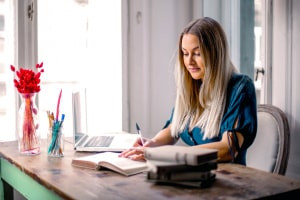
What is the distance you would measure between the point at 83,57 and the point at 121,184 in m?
1.56

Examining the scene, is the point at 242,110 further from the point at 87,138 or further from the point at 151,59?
the point at 151,59

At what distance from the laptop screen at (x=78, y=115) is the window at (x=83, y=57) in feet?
1.94

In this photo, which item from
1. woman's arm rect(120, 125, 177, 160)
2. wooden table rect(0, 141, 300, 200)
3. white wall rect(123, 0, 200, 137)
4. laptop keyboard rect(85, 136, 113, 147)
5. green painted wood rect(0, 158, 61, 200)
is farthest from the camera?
white wall rect(123, 0, 200, 137)

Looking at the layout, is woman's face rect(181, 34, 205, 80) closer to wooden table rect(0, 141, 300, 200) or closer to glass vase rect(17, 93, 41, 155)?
wooden table rect(0, 141, 300, 200)

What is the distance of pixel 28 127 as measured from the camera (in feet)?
6.72

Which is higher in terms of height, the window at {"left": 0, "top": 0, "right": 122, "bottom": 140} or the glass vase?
the window at {"left": 0, "top": 0, "right": 122, "bottom": 140}

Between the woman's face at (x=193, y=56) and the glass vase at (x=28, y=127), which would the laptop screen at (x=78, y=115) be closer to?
the glass vase at (x=28, y=127)

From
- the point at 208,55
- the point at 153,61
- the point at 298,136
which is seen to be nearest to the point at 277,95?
the point at 298,136

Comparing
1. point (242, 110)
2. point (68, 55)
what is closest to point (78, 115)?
point (242, 110)

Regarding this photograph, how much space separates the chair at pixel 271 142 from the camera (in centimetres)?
219

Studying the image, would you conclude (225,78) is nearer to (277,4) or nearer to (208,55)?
(208,55)

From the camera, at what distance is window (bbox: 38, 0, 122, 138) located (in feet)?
9.14

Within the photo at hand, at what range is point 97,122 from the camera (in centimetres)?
303

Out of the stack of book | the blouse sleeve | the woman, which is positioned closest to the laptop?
the woman
